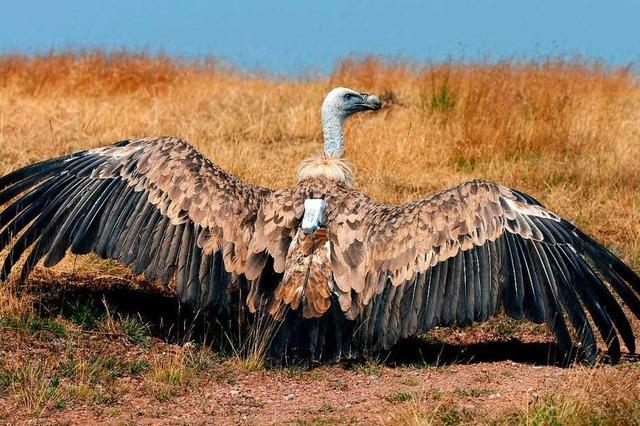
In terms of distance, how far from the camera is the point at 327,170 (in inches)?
279

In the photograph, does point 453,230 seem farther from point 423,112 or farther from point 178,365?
point 423,112

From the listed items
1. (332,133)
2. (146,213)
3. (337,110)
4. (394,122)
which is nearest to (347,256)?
(146,213)

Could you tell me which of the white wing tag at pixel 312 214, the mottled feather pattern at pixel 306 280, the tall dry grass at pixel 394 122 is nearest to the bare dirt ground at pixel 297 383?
the mottled feather pattern at pixel 306 280

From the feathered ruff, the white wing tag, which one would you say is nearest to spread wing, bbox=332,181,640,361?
the white wing tag

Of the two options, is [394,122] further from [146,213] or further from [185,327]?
[146,213]

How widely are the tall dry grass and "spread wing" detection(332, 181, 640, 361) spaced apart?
8.50 ft

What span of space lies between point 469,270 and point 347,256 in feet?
2.31

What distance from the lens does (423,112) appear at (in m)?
13.1

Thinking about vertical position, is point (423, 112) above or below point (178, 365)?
above

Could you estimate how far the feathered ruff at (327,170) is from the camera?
707cm

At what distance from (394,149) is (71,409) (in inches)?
249

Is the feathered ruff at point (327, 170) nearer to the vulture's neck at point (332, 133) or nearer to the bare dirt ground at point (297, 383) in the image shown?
the vulture's neck at point (332, 133)

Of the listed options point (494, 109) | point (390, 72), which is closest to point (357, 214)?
point (494, 109)

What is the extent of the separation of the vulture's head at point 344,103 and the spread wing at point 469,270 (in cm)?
141
